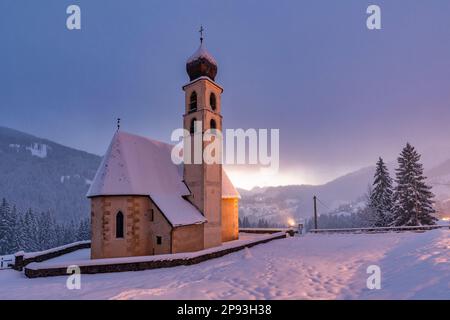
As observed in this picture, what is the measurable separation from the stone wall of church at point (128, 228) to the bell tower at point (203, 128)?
378cm

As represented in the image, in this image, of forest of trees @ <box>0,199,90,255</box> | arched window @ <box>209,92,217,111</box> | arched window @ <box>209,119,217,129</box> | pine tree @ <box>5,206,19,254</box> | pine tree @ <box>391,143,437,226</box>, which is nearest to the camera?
arched window @ <box>209,119,217,129</box>

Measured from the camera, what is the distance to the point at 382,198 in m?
34.7

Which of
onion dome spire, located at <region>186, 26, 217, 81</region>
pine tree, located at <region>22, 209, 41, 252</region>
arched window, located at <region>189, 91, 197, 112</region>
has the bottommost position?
pine tree, located at <region>22, 209, 41, 252</region>

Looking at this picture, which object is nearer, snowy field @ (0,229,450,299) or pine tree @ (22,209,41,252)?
snowy field @ (0,229,450,299)

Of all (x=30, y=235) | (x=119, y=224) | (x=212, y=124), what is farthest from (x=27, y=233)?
(x=212, y=124)

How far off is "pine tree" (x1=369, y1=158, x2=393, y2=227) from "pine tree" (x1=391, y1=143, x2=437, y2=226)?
1170mm

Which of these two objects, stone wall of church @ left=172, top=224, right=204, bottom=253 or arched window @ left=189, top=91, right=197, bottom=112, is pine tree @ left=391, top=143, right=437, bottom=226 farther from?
arched window @ left=189, top=91, right=197, bottom=112

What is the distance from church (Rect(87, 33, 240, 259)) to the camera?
18234 mm

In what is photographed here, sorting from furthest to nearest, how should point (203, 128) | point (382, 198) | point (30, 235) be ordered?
point (30, 235)
point (382, 198)
point (203, 128)

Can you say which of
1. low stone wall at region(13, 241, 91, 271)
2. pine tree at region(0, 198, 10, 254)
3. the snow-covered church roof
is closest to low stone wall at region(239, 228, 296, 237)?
the snow-covered church roof

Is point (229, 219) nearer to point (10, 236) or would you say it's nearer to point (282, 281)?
point (282, 281)

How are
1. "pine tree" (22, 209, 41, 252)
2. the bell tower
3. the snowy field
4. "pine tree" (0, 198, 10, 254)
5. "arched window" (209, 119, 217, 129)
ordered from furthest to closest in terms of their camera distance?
1. "pine tree" (22, 209, 41, 252)
2. "pine tree" (0, 198, 10, 254)
3. "arched window" (209, 119, 217, 129)
4. the bell tower
5. the snowy field

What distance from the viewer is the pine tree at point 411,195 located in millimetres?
30562

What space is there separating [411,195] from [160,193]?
101 ft
